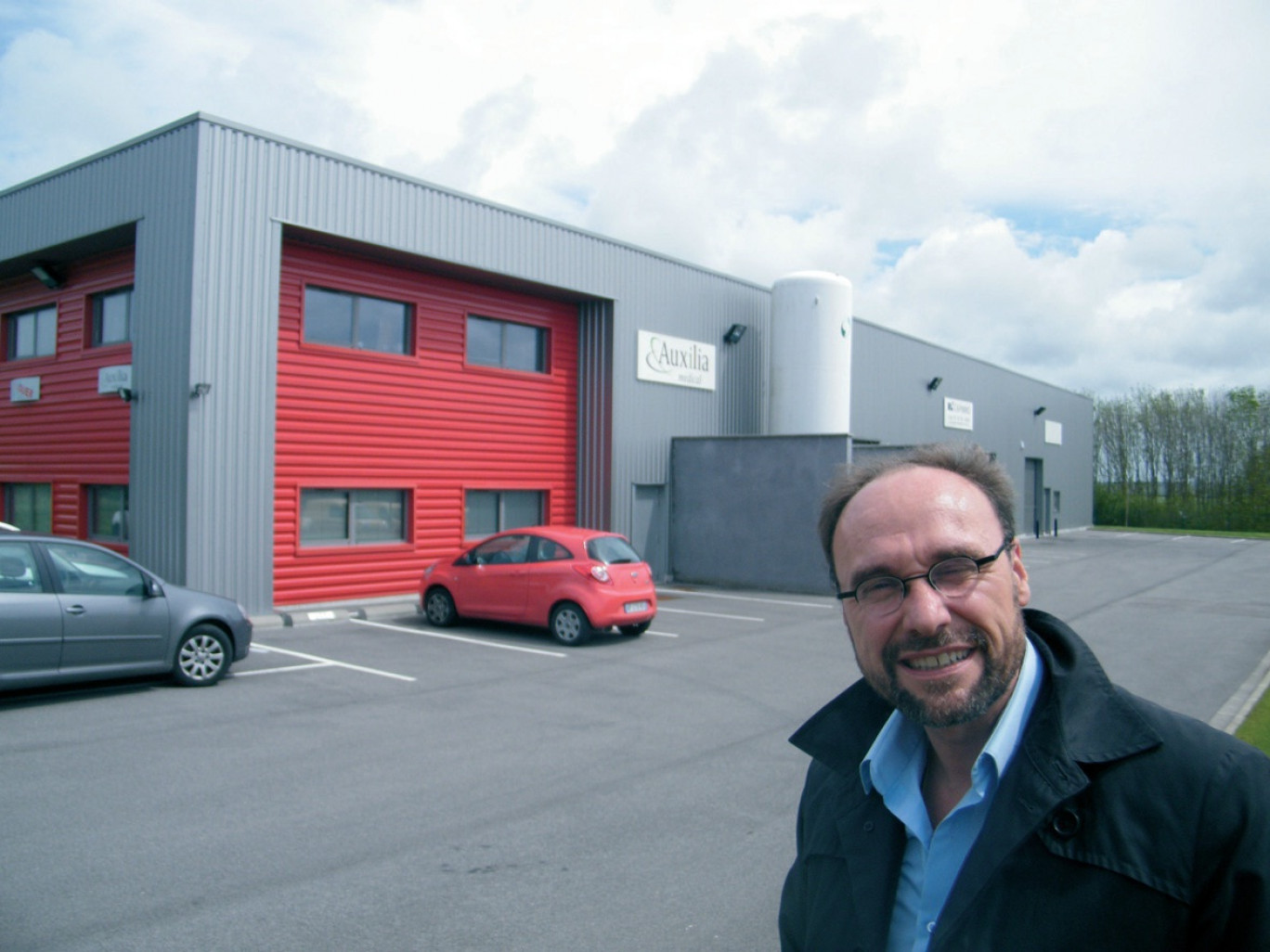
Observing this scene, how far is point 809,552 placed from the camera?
19719 millimetres

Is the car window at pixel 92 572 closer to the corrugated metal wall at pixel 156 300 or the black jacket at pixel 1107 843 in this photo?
the corrugated metal wall at pixel 156 300

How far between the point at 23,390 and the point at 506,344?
9.03 meters

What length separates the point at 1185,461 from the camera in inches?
2290

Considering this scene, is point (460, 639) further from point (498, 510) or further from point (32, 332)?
point (32, 332)

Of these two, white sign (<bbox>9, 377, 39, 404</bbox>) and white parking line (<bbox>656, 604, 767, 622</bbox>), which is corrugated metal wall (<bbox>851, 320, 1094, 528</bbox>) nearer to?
white parking line (<bbox>656, 604, 767, 622</bbox>)

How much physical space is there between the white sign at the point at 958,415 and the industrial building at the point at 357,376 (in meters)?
13.2

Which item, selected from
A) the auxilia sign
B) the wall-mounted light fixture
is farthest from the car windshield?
the wall-mounted light fixture

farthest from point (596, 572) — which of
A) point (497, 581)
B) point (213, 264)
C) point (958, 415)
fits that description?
point (958, 415)

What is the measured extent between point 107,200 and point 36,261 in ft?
9.60

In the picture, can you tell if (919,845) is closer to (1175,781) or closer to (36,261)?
(1175,781)

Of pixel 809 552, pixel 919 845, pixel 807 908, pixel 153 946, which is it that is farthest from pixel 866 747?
pixel 809 552

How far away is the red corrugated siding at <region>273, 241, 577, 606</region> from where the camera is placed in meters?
15.2

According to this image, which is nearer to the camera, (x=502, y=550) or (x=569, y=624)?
(x=569, y=624)

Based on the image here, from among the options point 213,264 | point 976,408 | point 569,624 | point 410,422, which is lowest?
point 569,624
